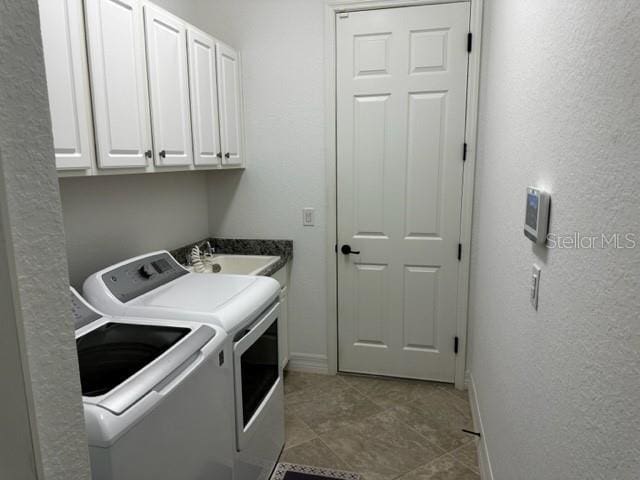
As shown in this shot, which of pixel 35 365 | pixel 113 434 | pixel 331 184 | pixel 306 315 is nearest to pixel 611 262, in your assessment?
pixel 35 365

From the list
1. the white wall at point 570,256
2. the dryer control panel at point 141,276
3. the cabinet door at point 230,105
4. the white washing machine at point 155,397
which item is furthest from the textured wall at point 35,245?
the cabinet door at point 230,105

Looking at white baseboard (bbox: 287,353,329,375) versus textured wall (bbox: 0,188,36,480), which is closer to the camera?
textured wall (bbox: 0,188,36,480)

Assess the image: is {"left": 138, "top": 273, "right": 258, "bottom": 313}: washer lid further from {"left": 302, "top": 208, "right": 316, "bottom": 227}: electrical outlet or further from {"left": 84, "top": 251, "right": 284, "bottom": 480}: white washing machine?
{"left": 302, "top": 208, "right": 316, "bottom": 227}: electrical outlet

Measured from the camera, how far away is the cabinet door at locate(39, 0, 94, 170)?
4.54 feet

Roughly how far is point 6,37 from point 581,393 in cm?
111

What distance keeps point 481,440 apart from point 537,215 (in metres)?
1.49

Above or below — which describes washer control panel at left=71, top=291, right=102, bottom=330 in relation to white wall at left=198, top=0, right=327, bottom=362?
below

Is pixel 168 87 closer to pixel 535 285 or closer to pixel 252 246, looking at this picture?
pixel 252 246

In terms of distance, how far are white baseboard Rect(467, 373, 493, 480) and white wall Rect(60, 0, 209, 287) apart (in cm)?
197

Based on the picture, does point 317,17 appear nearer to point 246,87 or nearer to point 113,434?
point 246,87

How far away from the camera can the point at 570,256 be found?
983mm

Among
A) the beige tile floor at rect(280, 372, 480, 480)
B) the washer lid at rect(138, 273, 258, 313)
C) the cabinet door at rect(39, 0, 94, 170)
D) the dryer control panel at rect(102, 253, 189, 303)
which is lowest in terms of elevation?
the beige tile floor at rect(280, 372, 480, 480)

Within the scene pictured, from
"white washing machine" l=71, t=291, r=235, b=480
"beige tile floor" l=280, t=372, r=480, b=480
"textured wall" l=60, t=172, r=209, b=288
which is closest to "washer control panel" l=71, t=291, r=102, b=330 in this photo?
"white washing machine" l=71, t=291, r=235, b=480

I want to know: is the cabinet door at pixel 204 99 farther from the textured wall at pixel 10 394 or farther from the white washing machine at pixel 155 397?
the textured wall at pixel 10 394
